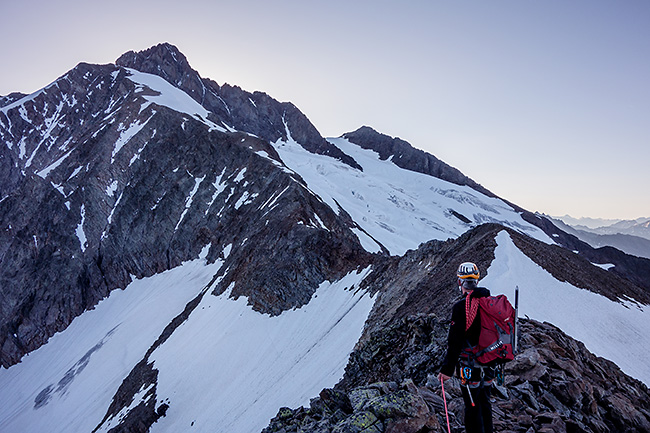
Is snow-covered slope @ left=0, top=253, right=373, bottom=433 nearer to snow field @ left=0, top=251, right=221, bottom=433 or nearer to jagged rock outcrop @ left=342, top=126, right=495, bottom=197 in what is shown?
snow field @ left=0, top=251, right=221, bottom=433

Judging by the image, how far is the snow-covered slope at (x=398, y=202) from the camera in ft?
285

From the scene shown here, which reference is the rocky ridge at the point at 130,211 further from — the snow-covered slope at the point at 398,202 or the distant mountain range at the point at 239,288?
the snow-covered slope at the point at 398,202

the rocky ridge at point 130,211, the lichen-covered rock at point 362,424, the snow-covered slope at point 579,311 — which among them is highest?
the rocky ridge at point 130,211

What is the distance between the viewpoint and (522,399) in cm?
833

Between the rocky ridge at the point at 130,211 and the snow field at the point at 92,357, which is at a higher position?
the rocky ridge at the point at 130,211

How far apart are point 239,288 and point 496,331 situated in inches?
1535

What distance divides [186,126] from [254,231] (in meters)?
42.4

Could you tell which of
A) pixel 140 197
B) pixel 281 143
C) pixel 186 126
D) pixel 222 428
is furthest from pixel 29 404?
pixel 281 143

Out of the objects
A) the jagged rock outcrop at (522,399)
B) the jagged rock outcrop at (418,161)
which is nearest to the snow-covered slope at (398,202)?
the jagged rock outcrop at (418,161)

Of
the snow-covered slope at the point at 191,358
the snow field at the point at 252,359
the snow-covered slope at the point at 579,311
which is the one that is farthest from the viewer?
the snow-covered slope at the point at 191,358

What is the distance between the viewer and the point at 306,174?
11006 cm

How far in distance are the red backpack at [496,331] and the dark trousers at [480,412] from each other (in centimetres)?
59

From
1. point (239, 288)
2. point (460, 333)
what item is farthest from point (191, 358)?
point (460, 333)

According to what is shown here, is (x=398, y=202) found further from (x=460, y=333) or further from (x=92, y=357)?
(x=460, y=333)
